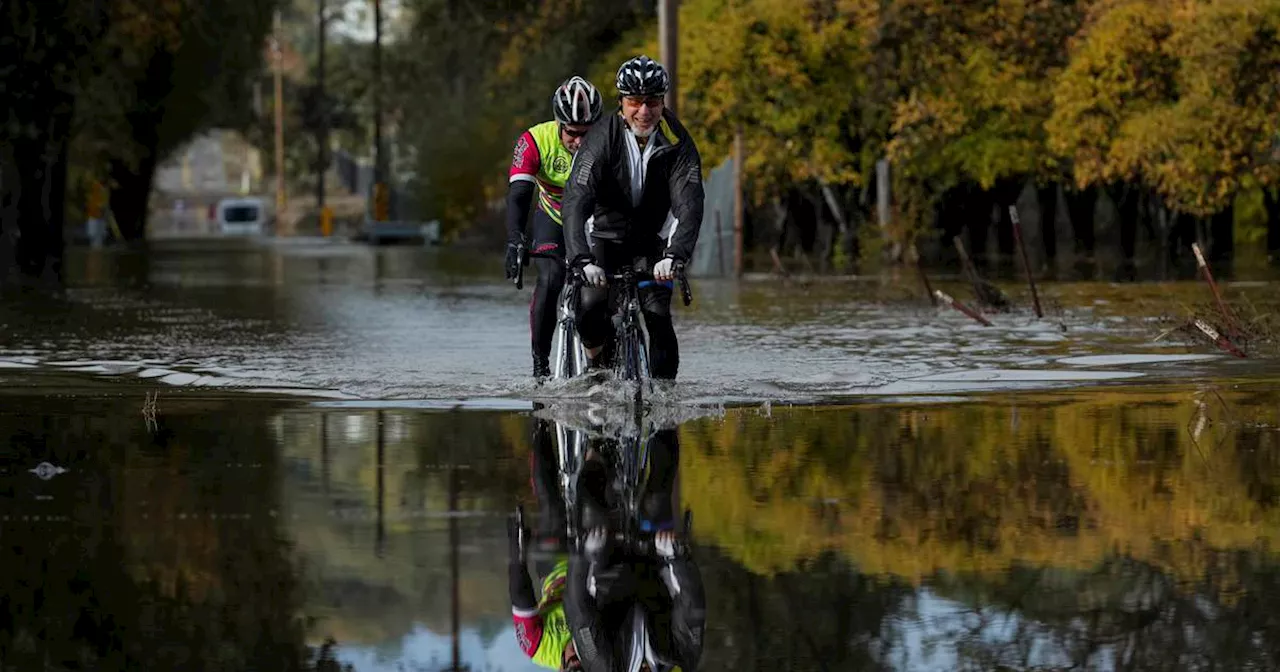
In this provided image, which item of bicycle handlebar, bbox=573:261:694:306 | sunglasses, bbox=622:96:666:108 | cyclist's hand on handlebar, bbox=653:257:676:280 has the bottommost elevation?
bicycle handlebar, bbox=573:261:694:306

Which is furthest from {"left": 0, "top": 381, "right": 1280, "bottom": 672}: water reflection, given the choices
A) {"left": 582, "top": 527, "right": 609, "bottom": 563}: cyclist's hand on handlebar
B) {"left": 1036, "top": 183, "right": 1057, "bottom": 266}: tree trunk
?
{"left": 1036, "top": 183, "right": 1057, "bottom": 266}: tree trunk

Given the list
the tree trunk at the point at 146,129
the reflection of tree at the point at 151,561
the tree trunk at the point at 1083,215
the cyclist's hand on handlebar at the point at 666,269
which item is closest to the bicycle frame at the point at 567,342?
the cyclist's hand on handlebar at the point at 666,269

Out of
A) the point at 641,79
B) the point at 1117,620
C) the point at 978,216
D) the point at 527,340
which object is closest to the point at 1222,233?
the point at 978,216

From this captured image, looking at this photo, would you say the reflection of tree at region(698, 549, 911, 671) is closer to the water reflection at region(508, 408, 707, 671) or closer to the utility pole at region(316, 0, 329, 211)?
the water reflection at region(508, 408, 707, 671)

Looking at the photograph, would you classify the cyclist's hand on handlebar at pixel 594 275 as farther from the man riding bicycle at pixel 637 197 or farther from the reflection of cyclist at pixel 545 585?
the reflection of cyclist at pixel 545 585

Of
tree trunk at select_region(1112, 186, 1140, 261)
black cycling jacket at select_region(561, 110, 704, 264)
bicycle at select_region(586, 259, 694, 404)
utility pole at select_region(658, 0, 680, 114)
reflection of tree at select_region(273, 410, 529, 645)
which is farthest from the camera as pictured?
tree trunk at select_region(1112, 186, 1140, 261)

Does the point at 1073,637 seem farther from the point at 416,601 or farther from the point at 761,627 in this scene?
the point at 416,601

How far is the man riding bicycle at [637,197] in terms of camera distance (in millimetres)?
14195

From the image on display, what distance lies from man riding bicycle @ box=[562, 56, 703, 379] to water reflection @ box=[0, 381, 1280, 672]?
0.85 m

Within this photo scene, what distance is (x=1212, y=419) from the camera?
15.0 metres

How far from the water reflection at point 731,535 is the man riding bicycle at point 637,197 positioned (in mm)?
850

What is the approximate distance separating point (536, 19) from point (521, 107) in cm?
1027

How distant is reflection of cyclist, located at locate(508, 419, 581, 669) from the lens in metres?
7.68

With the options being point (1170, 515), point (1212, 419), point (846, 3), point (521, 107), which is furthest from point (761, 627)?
point (521, 107)
